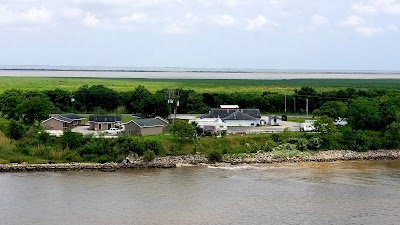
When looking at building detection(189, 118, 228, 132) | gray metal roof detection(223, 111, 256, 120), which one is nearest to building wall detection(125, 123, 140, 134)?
building detection(189, 118, 228, 132)

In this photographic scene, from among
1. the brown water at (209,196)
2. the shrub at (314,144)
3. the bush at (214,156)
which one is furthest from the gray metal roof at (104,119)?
the shrub at (314,144)

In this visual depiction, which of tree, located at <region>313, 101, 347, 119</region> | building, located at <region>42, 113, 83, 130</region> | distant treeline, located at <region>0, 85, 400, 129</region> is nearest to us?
building, located at <region>42, 113, 83, 130</region>

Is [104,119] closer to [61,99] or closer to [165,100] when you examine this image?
[165,100]

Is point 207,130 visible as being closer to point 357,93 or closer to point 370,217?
point 370,217

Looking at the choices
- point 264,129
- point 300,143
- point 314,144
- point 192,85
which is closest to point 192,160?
point 300,143

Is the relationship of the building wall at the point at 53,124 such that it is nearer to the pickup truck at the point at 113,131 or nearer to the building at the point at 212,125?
the pickup truck at the point at 113,131

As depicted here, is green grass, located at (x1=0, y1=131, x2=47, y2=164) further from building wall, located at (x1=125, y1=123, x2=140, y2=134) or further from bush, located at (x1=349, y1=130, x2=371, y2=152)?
bush, located at (x1=349, y1=130, x2=371, y2=152)
